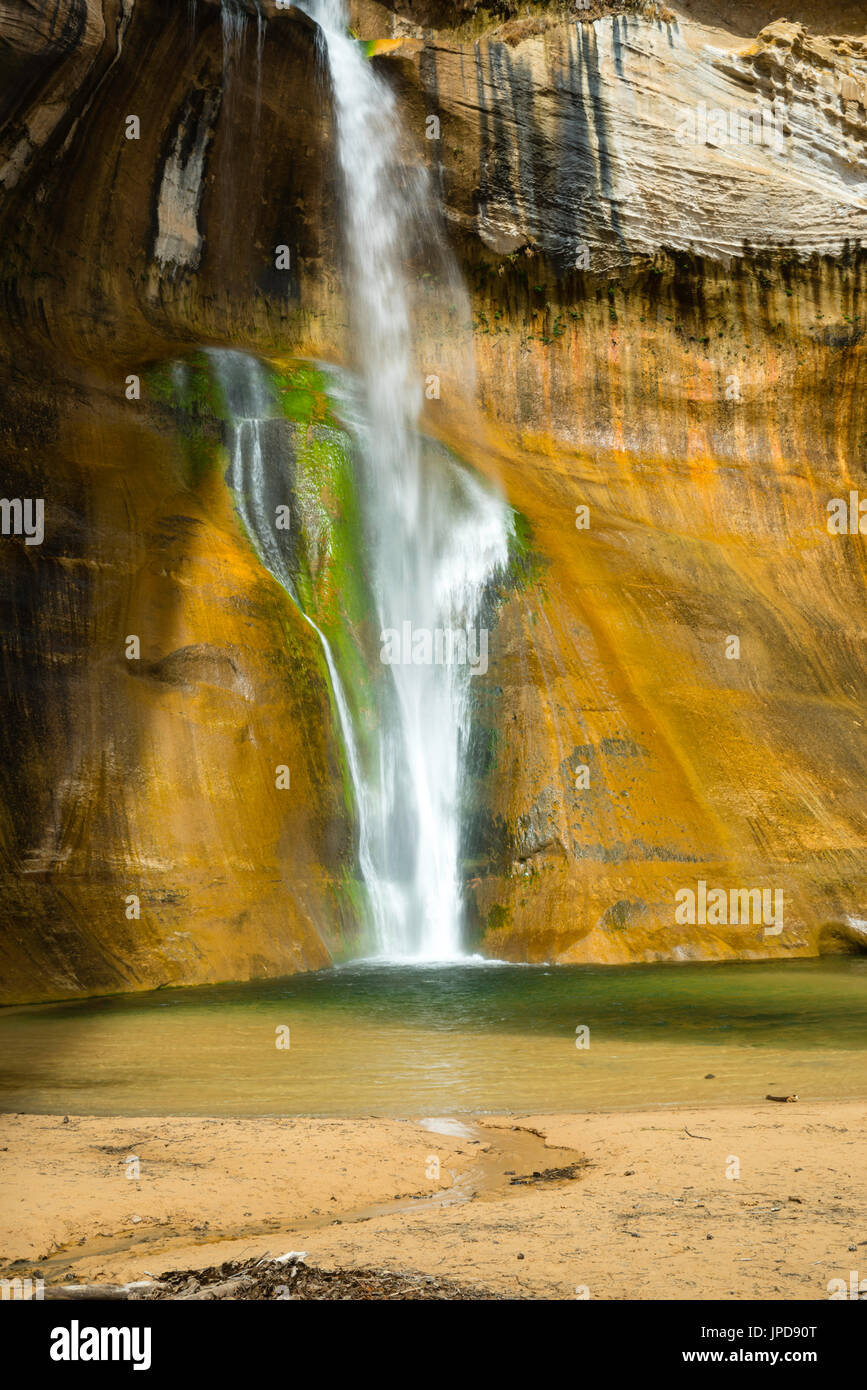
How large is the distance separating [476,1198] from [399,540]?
15078 mm

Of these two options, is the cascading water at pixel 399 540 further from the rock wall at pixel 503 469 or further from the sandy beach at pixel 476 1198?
the sandy beach at pixel 476 1198

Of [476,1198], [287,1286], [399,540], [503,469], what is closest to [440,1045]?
[476,1198]

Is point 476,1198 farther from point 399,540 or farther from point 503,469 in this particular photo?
point 503,469

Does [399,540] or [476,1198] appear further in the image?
[399,540]

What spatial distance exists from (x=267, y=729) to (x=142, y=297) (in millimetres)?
11191

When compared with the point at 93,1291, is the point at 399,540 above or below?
above

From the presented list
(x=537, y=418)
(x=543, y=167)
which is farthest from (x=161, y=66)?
(x=537, y=418)

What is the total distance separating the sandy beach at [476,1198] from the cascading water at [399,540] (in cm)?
937

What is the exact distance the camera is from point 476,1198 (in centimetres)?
529

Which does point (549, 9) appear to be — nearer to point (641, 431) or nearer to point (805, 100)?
point (805, 100)

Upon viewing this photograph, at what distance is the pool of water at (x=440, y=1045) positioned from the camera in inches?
297

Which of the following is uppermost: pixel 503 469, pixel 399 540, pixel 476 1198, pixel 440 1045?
pixel 503 469

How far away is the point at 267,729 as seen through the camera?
1547 centimetres

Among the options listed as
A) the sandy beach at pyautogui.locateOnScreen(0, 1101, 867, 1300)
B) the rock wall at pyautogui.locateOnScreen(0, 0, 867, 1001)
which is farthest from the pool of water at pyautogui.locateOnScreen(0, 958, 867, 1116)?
the rock wall at pyautogui.locateOnScreen(0, 0, 867, 1001)
